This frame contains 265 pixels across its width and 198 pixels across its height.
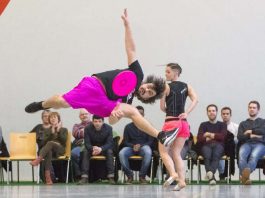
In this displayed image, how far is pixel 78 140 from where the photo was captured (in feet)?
41.7

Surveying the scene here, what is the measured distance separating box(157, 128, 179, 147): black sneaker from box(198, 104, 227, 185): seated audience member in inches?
126

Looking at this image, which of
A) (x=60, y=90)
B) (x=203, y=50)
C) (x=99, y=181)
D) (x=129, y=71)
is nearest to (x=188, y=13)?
(x=203, y=50)

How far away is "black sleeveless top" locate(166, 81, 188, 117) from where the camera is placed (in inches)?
368

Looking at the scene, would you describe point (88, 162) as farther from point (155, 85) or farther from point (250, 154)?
point (155, 85)

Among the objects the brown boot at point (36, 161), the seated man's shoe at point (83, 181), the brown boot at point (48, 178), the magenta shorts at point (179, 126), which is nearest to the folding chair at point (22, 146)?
the brown boot at point (36, 161)

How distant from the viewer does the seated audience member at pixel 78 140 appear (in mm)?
12383

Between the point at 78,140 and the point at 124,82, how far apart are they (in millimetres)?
4762

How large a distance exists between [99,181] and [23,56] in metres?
3.06

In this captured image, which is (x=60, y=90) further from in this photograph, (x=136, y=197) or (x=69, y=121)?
(x=136, y=197)

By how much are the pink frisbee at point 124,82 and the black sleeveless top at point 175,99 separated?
1340 mm

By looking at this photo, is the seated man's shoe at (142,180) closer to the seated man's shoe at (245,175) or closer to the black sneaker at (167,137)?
the seated man's shoe at (245,175)

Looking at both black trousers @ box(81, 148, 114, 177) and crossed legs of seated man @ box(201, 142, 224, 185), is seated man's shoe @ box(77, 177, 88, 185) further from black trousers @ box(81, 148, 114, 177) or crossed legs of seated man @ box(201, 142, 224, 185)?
crossed legs of seated man @ box(201, 142, 224, 185)

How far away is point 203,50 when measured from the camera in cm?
1404

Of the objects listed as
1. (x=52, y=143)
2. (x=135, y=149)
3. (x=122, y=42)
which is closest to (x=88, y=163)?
(x=52, y=143)
